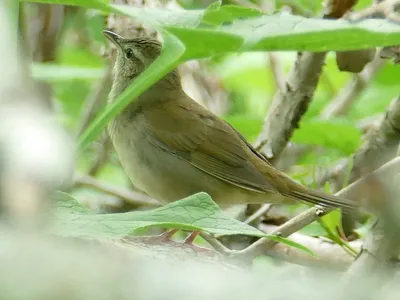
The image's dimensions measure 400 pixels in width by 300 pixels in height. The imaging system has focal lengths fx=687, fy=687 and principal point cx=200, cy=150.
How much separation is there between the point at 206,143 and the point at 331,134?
703mm

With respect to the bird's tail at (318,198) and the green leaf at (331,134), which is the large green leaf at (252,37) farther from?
the green leaf at (331,134)

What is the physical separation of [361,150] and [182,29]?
1826 millimetres

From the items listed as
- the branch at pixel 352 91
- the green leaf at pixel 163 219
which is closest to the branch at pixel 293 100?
the branch at pixel 352 91

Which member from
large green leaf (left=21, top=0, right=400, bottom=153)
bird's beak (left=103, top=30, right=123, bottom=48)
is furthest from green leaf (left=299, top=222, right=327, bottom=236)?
bird's beak (left=103, top=30, right=123, bottom=48)

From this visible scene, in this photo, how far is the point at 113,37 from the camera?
355 cm

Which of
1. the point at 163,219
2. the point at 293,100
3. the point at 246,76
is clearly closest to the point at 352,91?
the point at 293,100

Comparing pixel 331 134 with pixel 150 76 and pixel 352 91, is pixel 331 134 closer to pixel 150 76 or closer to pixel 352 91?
pixel 352 91

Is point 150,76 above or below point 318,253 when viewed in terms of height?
above

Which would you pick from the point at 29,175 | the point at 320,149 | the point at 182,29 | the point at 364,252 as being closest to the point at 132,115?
the point at 320,149

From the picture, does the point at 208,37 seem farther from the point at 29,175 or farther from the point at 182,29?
the point at 29,175

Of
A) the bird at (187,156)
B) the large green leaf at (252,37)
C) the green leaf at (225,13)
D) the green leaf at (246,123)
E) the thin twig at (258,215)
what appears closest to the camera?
the large green leaf at (252,37)

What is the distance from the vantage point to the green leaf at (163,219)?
48.1 inches

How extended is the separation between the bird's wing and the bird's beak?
0.42 meters

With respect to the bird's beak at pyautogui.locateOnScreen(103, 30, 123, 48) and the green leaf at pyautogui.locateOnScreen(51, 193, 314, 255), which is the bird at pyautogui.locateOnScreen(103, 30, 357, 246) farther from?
the green leaf at pyautogui.locateOnScreen(51, 193, 314, 255)
